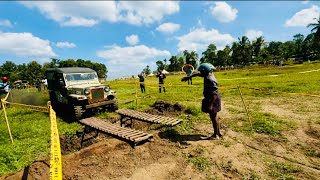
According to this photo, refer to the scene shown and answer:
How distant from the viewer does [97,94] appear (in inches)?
428

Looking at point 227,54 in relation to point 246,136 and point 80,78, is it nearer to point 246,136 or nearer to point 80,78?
point 80,78

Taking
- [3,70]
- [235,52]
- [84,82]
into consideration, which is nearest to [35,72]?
[3,70]

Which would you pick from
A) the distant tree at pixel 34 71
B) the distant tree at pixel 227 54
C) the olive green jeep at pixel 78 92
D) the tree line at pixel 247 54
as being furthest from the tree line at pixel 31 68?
the olive green jeep at pixel 78 92

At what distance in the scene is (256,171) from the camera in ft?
14.6

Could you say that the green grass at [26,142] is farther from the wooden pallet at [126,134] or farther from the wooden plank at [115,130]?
the wooden pallet at [126,134]

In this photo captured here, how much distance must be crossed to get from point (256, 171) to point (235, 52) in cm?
7916

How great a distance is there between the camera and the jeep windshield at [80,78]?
38.2 ft

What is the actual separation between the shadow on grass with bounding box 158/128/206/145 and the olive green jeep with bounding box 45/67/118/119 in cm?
483

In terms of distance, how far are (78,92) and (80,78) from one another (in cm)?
158

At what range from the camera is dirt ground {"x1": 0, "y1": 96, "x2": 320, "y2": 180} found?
4.39 metres

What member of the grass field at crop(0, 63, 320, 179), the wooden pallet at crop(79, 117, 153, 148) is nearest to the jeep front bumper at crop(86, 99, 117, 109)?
the grass field at crop(0, 63, 320, 179)

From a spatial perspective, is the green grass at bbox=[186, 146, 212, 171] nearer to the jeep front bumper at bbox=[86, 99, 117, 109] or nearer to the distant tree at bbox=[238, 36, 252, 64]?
the jeep front bumper at bbox=[86, 99, 117, 109]

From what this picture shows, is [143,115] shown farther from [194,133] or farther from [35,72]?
[35,72]

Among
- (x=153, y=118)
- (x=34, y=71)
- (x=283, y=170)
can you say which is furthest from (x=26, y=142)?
(x=34, y=71)
